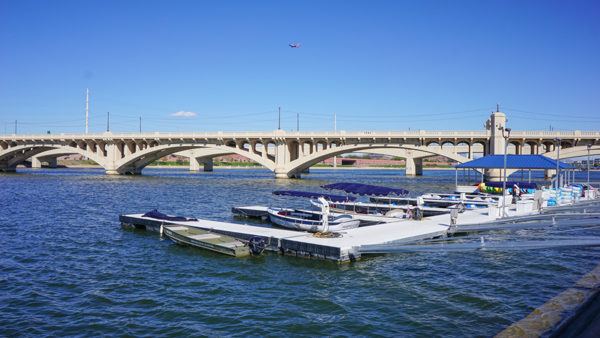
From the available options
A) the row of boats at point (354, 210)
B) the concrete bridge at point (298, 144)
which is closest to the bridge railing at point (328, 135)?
the concrete bridge at point (298, 144)

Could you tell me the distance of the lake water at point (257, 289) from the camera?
1384 centimetres

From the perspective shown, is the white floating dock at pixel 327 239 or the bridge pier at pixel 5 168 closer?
the white floating dock at pixel 327 239

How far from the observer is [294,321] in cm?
1428

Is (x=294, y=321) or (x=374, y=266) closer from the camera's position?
(x=294, y=321)

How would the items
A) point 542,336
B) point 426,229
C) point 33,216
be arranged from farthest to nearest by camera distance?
1. point 33,216
2. point 426,229
3. point 542,336

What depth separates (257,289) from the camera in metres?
17.4

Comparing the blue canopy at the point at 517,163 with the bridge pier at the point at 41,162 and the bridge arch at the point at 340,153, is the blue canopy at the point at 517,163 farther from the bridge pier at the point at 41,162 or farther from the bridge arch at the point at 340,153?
the bridge pier at the point at 41,162

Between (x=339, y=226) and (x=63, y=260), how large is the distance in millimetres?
13528

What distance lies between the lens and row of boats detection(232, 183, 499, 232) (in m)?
29.2

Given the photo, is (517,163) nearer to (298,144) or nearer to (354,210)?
(354,210)

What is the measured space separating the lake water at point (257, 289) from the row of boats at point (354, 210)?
584cm

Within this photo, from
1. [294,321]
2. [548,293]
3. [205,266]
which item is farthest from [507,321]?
[205,266]

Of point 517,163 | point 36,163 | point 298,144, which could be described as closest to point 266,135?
point 298,144

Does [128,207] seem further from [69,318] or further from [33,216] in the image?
[69,318]
